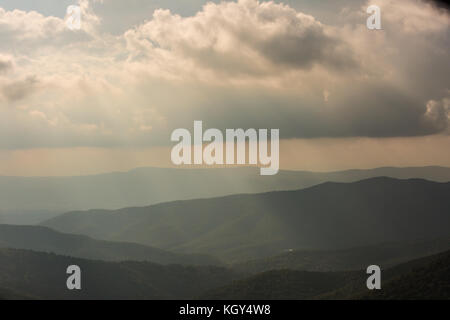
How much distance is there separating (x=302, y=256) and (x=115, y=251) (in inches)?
2693

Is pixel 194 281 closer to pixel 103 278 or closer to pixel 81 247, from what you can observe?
pixel 103 278

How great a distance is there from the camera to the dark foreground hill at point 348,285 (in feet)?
179

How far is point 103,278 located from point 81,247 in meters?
81.6

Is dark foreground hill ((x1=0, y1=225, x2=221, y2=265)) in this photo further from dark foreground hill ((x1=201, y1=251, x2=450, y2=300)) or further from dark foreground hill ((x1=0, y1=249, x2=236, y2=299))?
dark foreground hill ((x1=201, y1=251, x2=450, y2=300))

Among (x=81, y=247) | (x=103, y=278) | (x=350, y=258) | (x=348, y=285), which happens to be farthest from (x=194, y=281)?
(x=81, y=247)

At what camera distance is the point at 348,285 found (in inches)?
2753

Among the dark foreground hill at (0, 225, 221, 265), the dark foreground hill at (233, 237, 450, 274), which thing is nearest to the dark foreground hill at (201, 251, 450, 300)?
the dark foreground hill at (233, 237, 450, 274)

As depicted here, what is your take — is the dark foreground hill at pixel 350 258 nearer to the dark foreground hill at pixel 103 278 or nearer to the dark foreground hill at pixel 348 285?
→ the dark foreground hill at pixel 103 278

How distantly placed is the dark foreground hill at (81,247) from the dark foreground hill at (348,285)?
80.8 m

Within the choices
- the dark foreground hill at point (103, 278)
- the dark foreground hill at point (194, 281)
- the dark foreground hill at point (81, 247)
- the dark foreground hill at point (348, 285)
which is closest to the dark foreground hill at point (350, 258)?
the dark foreground hill at point (194, 281)

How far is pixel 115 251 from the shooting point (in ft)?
585

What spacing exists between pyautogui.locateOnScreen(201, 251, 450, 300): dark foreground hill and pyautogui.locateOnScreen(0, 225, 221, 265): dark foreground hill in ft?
265
